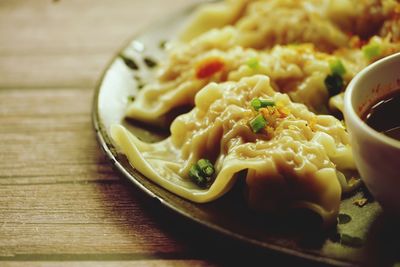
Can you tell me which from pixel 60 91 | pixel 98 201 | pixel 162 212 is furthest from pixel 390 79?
pixel 60 91

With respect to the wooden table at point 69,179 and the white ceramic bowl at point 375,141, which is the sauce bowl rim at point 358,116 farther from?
the wooden table at point 69,179

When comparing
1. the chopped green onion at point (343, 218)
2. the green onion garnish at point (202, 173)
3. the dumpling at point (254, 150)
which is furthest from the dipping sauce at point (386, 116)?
the green onion garnish at point (202, 173)

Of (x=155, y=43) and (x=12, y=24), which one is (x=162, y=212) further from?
(x=12, y=24)

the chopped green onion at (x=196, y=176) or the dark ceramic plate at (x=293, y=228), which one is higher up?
the dark ceramic plate at (x=293, y=228)

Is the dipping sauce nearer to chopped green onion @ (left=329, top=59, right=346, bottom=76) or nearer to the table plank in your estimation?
chopped green onion @ (left=329, top=59, right=346, bottom=76)

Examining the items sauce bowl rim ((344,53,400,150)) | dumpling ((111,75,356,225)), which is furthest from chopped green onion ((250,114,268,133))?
sauce bowl rim ((344,53,400,150))

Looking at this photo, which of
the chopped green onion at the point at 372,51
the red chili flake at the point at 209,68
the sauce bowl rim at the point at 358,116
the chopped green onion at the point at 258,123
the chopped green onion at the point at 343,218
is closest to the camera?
the sauce bowl rim at the point at 358,116

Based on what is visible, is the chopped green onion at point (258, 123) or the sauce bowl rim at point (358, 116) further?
the chopped green onion at point (258, 123)

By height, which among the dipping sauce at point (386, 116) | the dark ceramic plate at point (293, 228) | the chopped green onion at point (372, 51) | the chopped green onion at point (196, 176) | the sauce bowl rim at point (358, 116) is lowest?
the chopped green onion at point (196, 176)
